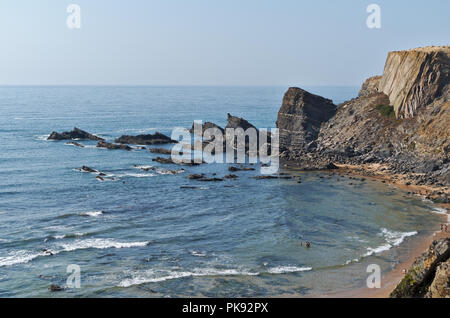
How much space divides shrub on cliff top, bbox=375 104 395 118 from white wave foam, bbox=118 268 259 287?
60.9m

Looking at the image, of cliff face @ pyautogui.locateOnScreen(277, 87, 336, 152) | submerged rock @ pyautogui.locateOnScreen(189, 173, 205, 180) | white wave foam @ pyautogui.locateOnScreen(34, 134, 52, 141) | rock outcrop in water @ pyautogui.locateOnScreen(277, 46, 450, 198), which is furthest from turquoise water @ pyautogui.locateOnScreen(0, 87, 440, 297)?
white wave foam @ pyautogui.locateOnScreen(34, 134, 52, 141)

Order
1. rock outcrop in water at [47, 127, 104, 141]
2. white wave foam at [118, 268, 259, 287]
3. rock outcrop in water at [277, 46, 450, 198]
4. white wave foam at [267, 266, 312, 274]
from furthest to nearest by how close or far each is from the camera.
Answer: rock outcrop in water at [47, 127, 104, 141] < rock outcrop in water at [277, 46, 450, 198] < white wave foam at [267, 266, 312, 274] < white wave foam at [118, 268, 259, 287]

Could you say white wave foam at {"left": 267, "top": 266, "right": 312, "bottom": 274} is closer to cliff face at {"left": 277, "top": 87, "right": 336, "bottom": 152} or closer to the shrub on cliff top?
cliff face at {"left": 277, "top": 87, "right": 336, "bottom": 152}

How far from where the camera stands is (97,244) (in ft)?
141

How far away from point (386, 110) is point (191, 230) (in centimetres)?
5704

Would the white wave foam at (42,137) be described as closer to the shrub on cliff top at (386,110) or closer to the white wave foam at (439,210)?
the shrub on cliff top at (386,110)

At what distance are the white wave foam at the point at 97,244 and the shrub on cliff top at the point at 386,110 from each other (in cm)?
6141

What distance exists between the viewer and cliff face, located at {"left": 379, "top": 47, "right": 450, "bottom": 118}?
258ft

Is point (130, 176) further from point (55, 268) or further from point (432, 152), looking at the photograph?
point (432, 152)

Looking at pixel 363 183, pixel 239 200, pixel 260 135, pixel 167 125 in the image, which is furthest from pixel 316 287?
pixel 167 125

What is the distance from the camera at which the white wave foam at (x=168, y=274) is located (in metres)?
34.9

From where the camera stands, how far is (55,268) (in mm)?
37281

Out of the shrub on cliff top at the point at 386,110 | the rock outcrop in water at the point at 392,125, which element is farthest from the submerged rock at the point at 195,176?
the shrub on cliff top at the point at 386,110

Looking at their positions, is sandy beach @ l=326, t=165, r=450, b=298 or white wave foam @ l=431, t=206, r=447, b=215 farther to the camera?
white wave foam @ l=431, t=206, r=447, b=215
